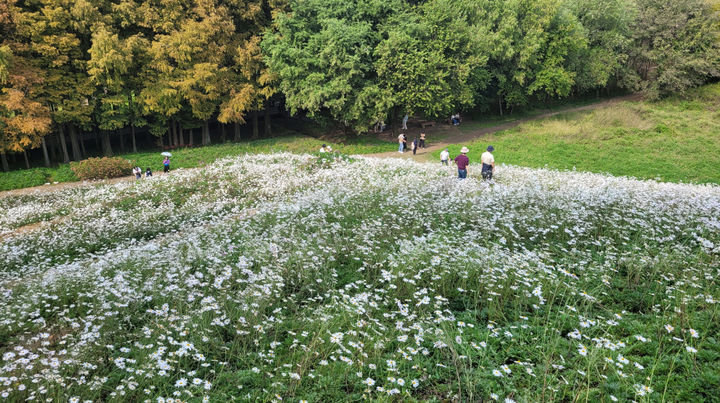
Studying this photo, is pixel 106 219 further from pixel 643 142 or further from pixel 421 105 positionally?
pixel 643 142

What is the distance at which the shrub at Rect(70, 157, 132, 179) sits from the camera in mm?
23172

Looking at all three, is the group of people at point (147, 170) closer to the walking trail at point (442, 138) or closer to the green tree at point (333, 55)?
the walking trail at point (442, 138)

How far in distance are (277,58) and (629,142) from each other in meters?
26.5

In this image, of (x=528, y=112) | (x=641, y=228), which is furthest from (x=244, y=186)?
(x=528, y=112)

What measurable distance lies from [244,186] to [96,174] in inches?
513

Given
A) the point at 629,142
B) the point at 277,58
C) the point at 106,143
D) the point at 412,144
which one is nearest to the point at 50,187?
the point at 106,143

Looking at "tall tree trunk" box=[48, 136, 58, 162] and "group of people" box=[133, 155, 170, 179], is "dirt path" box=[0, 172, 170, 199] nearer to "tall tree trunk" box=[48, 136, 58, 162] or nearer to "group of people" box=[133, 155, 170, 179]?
"group of people" box=[133, 155, 170, 179]

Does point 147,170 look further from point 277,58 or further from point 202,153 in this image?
point 277,58

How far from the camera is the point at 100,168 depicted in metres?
23.3

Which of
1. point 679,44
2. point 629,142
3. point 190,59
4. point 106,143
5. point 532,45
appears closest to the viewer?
point 629,142

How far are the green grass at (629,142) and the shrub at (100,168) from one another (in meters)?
21.8

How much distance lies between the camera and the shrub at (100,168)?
23.2m

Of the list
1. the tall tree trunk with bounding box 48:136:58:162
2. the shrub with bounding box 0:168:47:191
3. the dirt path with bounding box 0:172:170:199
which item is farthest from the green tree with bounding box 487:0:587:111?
the tall tree trunk with bounding box 48:136:58:162

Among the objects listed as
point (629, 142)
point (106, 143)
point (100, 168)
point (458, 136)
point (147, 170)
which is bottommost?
point (147, 170)
